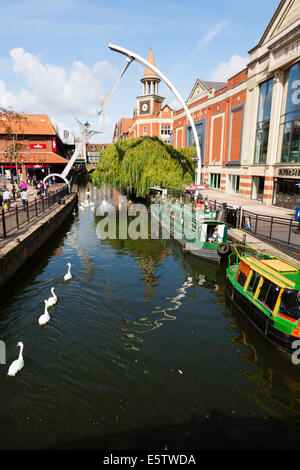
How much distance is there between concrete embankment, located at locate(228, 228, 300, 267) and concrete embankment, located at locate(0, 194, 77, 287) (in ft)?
37.2

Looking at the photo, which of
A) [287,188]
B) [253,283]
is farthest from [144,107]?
[253,283]

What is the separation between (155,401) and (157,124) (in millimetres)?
76220

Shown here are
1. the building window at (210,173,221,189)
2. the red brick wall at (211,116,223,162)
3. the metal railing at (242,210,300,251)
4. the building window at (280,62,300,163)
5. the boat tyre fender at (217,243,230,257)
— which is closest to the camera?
the metal railing at (242,210,300,251)

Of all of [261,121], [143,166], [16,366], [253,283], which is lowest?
[16,366]

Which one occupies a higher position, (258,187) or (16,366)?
(258,187)

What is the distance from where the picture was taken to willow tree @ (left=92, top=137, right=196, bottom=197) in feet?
100

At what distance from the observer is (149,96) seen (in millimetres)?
77438

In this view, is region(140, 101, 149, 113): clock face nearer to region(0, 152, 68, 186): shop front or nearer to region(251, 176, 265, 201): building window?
region(0, 152, 68, 186): shop front

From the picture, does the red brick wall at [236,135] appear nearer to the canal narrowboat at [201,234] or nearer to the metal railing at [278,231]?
the canal narrowboat at [201,234]

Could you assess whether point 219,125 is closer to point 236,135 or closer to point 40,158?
point 236,135

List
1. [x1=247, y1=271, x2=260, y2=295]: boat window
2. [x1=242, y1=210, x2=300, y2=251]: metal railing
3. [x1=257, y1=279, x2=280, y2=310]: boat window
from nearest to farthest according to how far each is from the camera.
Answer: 1. [x1=257, y1=279, x2=280, y2=310]: boat window
2. [x1=247, y1=271, x2=260, y2=295]: boat window
3. [x1=242, y1=210, x2=300, y2=251]: metal railing

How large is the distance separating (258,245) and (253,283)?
5.11m

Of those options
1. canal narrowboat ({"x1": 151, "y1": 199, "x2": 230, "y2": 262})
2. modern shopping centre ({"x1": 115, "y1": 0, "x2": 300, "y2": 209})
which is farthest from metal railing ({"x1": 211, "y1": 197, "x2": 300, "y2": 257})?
modern shopping centre ({"x1": 115, "y1": 0, "x2": 300, "y2": 209})

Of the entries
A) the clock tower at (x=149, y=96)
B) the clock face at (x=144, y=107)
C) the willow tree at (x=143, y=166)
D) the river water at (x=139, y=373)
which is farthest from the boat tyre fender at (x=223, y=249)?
the clock face at (x=144, y=107)
